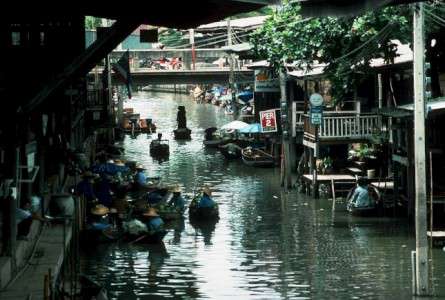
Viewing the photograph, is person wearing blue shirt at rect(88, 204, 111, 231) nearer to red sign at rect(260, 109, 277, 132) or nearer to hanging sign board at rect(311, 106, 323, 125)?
hanging sign board at rect(311, 106, 323, 125)

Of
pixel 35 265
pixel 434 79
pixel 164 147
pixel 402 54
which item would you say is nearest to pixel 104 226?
pixel 35 265

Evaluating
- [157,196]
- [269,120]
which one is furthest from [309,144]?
[269,120]

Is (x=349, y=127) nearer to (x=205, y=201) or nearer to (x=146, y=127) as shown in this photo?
(x=205, y=201)

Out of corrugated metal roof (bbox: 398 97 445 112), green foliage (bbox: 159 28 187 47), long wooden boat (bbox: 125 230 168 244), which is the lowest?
long wooden boat (bbox: 125 230 168 244)

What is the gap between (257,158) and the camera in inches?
2146

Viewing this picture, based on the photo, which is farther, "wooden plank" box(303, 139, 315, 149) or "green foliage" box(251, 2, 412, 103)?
"wooden plank" box(303, 139, 315, 149)

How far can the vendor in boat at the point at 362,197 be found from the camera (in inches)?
1460

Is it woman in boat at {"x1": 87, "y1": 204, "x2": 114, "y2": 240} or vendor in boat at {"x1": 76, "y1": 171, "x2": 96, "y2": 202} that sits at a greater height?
vendor in boat at {"x1": 76, "y1": 171, "x2": 96, "y2": 202}

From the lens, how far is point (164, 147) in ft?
196

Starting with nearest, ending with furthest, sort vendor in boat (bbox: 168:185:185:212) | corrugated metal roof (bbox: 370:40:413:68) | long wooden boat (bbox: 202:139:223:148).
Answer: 1. vendor in boat (bbox: 168:185:185:212)
2. corrugated metal roof (bbox: 370:40:413:68)
3. long wooden boat (bbox: 202:139:223:148)

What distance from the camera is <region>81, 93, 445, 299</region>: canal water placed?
1017 inches

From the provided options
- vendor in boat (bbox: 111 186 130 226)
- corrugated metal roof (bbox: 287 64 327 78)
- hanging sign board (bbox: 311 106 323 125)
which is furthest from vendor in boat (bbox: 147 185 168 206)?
corrugated metal roof (bbox: 287 64 327 78)

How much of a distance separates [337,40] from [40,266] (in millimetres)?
18924

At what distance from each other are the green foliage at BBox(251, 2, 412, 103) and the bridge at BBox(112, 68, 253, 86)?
26886 millimetres
